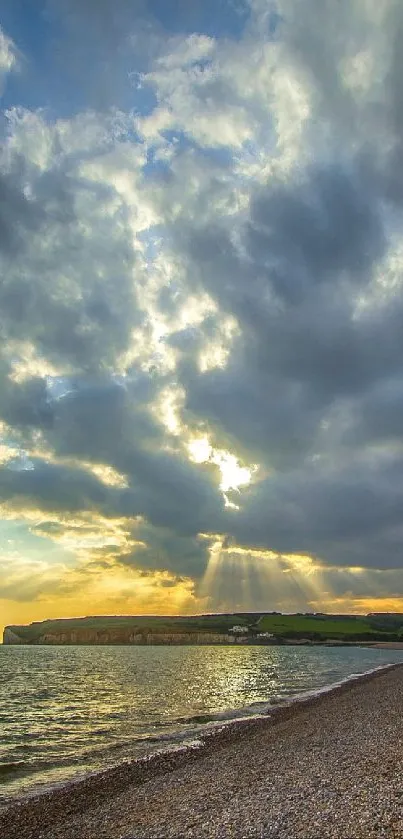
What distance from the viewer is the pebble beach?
16453 millimetres

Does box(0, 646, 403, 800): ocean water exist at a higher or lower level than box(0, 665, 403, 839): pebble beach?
lower

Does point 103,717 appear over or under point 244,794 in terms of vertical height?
under

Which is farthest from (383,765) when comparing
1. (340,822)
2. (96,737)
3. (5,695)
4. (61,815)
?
(5,695)

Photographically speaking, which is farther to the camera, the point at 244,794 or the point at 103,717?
the point at 103,717

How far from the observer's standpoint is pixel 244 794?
20.3m

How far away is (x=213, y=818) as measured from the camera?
691 inches

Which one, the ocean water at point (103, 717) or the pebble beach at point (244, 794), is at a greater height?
the pebble beach at point (244, 794)

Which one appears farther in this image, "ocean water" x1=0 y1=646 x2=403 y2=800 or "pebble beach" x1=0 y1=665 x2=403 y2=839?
"ocean water" x1=0 y1=646 x2=403 y2=800

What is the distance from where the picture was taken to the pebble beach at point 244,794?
16453 mm

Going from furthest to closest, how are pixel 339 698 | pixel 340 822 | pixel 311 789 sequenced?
pixel 339 698 < pixel 311 789 < pixel 340 822

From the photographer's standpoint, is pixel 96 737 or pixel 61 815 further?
pixel 96 737

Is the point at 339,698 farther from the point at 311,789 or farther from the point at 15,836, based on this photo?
the point at 15,836

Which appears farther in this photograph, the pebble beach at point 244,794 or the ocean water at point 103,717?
the ocean water at point 103,717

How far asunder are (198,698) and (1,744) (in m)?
29.5
